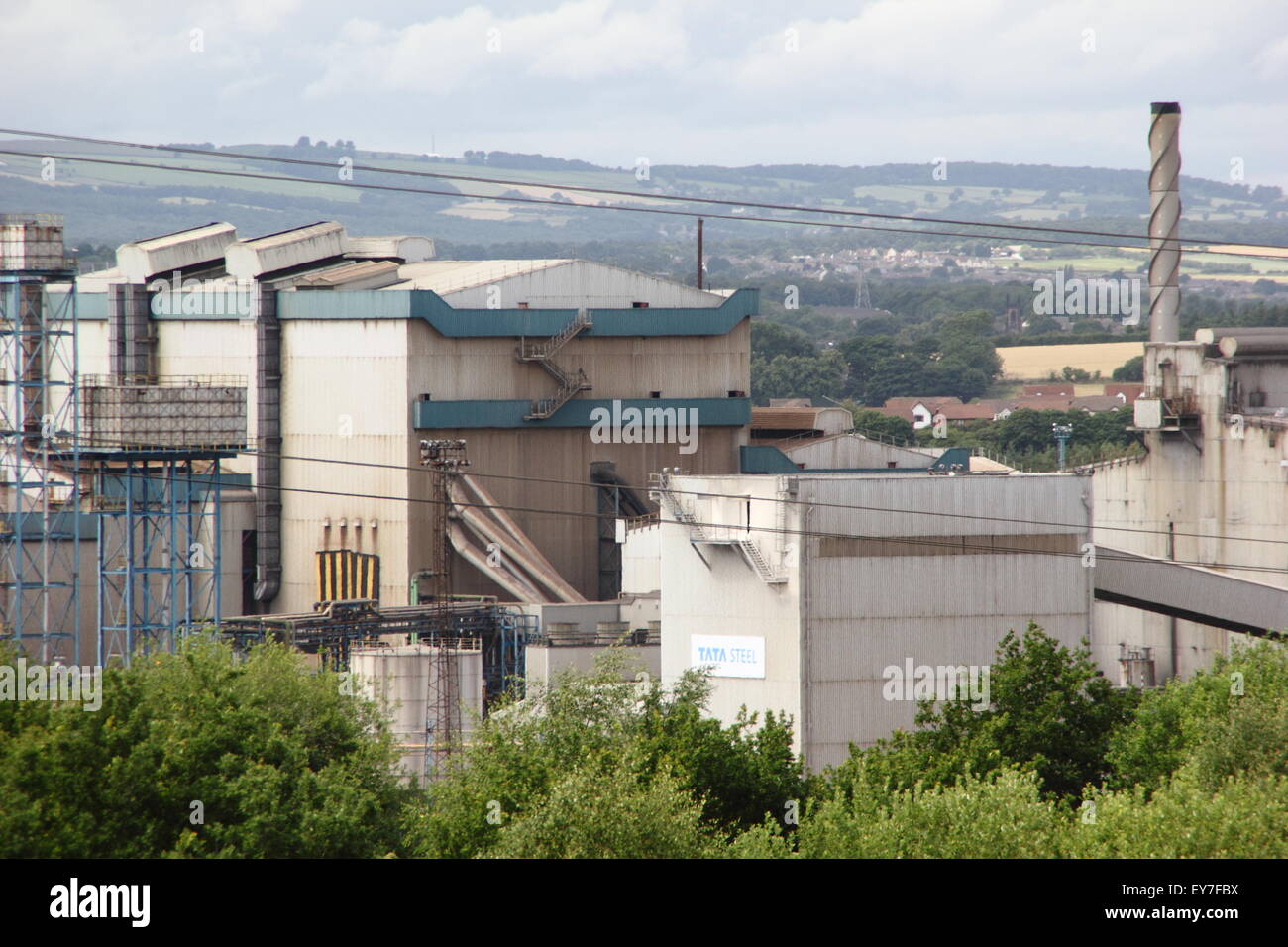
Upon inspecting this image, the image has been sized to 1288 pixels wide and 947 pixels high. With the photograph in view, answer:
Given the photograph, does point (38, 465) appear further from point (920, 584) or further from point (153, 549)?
point (920, 584)

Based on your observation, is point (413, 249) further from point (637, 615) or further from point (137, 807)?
point (137, 807)

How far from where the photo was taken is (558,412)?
67.9 meters

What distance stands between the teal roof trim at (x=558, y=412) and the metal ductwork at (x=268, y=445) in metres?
6.02

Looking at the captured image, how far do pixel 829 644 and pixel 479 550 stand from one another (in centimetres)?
2109

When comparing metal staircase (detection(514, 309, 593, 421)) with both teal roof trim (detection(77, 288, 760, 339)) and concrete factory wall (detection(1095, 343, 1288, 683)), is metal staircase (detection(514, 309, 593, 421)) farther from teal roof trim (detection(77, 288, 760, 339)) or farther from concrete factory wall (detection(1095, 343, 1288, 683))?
concrete factory wall (detection(1095, 343, 1288, 683))

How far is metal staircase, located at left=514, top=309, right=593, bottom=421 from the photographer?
221 feet

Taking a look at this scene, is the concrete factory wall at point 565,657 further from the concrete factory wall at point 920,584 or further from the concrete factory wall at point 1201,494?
the concrete factory wall at point 1201,494

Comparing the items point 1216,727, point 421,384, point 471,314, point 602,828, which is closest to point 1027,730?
point 1216,727

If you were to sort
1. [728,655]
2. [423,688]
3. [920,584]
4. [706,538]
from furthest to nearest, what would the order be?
[423,688]
[706,538]
[728,655]
[920,584]

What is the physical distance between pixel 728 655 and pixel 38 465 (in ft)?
78.1

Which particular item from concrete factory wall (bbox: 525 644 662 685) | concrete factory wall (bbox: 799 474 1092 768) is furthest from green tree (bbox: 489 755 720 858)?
concrete factory wall (bbox: 525 644 662 685)

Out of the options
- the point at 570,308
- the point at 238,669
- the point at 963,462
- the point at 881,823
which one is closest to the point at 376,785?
the point at 238,669

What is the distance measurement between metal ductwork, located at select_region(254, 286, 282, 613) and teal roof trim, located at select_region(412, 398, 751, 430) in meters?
6.02
